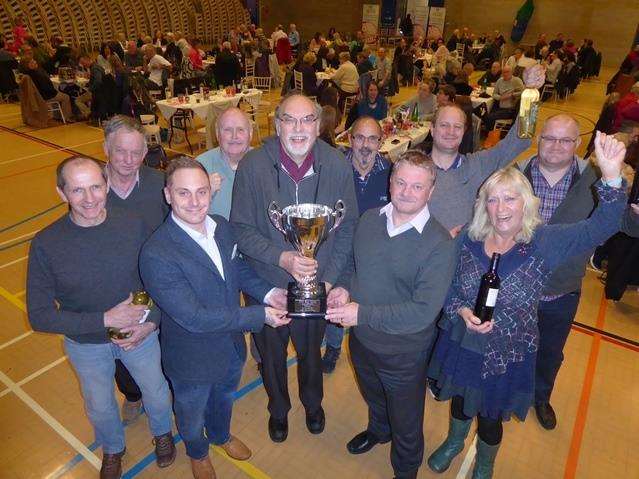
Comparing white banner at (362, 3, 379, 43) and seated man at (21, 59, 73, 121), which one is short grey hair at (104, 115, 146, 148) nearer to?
seated man at (21, 59, 73, 121)

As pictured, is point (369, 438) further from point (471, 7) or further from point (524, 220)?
A: point (471, 7)

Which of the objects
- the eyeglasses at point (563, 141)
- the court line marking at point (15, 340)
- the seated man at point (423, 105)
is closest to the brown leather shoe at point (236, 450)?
the court line marking at point (15, 340)

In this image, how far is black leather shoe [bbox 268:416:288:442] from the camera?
3.25 metres

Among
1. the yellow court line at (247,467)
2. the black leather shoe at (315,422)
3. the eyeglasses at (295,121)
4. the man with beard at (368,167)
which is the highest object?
the eyeglasses at (295,121)

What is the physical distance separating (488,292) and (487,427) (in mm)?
924

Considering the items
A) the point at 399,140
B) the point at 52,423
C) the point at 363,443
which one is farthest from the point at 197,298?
the point at 399,140

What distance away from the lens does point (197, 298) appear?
7.70 feet

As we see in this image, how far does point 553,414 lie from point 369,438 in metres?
1.52

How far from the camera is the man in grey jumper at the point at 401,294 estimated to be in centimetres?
221

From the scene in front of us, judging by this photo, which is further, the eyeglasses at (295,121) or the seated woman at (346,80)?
the seated woman at (346,80)

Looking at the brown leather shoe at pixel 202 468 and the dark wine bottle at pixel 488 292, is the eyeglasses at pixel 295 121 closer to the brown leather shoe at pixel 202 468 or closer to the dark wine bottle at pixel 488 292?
the dark wine bottle at pixel 488 292

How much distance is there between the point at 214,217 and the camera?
8.23 ft

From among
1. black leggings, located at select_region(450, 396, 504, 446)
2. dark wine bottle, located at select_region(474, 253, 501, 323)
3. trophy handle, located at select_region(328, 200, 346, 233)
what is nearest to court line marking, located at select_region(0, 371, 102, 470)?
trophy handle, located at select_region(328, 200, 346, 233)

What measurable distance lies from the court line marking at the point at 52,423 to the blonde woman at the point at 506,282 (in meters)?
2.52
